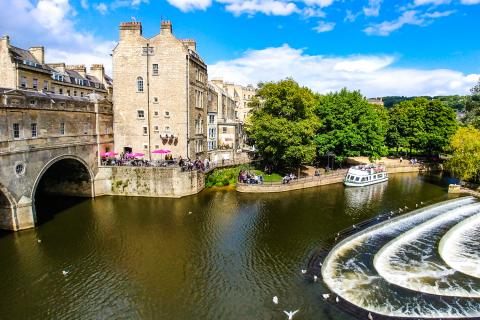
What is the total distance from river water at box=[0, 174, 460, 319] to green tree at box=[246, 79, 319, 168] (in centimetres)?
1150

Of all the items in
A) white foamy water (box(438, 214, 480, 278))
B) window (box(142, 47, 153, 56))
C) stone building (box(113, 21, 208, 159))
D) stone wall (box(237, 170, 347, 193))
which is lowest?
white foamy water (box(438, 214, 480, 278))

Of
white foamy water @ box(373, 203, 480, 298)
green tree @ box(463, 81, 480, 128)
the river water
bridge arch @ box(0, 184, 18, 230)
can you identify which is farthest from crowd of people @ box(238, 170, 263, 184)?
green tree @ box(463, 81, 480, 128)

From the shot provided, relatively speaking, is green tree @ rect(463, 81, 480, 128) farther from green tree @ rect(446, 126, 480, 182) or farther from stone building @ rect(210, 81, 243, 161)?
stone building @ rect(210, 81, 243, 161)

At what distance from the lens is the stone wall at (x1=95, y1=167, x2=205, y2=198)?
45938mm

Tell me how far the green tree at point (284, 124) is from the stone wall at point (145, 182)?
48.2 ft

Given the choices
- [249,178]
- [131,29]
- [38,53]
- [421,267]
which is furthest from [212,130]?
[421,267]

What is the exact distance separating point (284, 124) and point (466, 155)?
2881cm

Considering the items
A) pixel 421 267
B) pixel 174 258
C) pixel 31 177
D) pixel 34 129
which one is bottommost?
pixel 421 267

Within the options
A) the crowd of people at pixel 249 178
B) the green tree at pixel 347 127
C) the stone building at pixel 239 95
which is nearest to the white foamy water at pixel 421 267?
the crowd of people at pixel 249 178

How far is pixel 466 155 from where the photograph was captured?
53.7 meters

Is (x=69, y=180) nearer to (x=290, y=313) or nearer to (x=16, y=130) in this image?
(x=16, y=130)

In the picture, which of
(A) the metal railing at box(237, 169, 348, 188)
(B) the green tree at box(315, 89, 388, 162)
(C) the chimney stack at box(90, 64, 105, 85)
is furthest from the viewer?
(C) the chimney stack at box(90, 64, 105, 85)

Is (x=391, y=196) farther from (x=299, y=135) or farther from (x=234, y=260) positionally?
(x=234, y=260)

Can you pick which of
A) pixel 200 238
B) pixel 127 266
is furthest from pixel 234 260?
pixel 127 266
